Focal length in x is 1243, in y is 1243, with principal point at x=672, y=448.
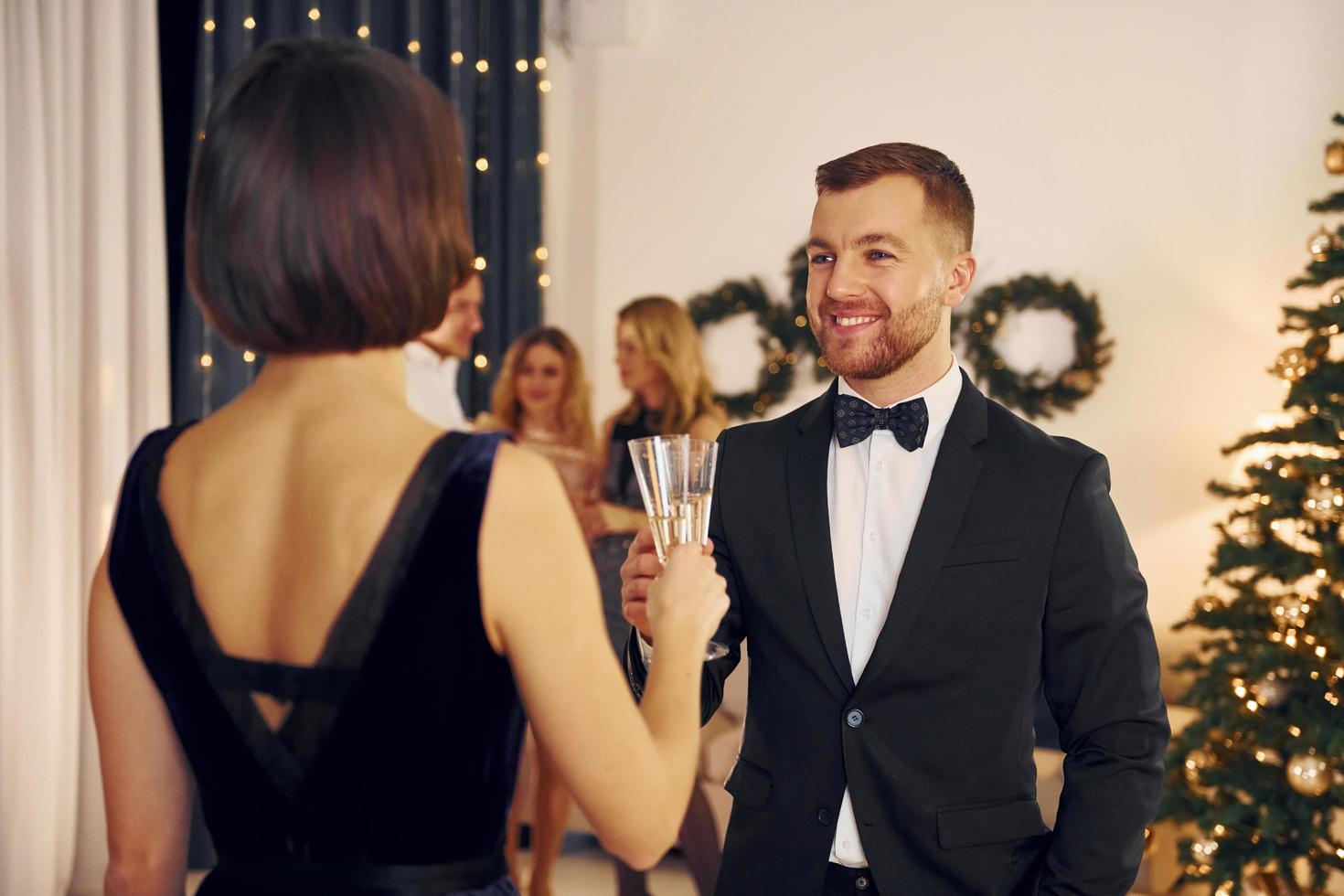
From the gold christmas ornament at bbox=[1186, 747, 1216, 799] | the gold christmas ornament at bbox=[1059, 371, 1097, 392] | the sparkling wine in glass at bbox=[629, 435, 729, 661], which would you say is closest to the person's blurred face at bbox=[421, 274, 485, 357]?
the gold christmas ornament at bbox=[1059, 371, 1097, 392]

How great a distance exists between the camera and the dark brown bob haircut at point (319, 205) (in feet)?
3.45

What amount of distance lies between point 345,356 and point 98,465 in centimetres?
357

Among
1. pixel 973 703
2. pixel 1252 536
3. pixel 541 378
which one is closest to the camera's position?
pixel 973 703

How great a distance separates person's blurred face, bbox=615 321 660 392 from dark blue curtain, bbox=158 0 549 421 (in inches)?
54.3

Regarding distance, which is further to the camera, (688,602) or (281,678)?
(688,602)

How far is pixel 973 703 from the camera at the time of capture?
65.7 inches

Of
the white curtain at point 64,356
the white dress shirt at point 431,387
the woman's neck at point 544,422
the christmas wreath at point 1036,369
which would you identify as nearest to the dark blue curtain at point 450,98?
the white curtain at point 64,356

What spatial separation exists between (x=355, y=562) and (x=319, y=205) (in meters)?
0.31

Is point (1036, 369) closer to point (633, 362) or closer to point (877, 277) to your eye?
point (633, 362)

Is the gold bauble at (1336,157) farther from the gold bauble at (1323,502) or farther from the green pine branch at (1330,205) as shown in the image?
the gold bauble at (1323,502)

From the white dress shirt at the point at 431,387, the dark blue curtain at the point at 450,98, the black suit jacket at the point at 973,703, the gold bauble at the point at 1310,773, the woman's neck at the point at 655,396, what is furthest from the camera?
the dark blue curtain at the point at 450,98

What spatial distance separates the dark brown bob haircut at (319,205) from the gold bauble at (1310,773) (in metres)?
3.69

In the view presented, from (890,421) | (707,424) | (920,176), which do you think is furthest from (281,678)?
(707,424)

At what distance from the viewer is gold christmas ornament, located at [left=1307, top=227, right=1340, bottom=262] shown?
4.11 metres
